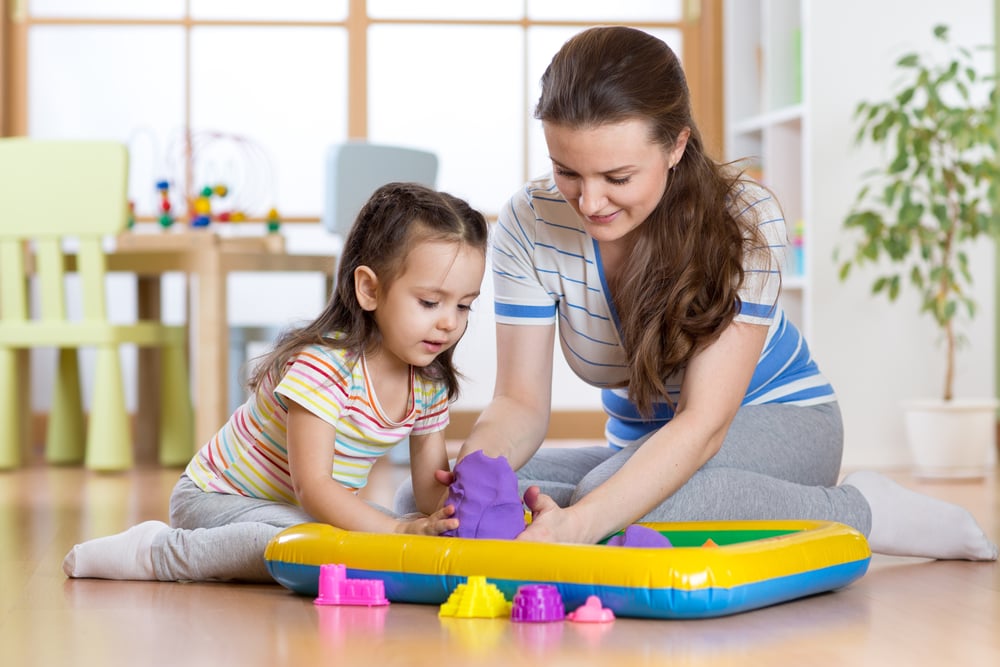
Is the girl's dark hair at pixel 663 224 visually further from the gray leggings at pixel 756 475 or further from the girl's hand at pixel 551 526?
the girl's hand at pixel 551 526

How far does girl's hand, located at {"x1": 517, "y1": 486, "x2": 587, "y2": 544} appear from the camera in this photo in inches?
59.4

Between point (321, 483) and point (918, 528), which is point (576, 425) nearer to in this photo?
point (918, 528)

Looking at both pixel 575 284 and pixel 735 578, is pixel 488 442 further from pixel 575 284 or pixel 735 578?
pixel 735 578

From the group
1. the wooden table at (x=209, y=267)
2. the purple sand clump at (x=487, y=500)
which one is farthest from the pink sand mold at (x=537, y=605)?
the wooden table at (x=209, y=267)

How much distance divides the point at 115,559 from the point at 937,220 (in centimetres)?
254

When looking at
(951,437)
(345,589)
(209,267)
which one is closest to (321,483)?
(345,589)

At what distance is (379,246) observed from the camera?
1770 mm

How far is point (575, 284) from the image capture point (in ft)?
6.15

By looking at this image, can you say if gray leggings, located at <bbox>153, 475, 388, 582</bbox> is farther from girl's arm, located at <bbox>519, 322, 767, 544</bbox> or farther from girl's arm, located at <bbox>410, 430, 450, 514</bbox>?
girl's arm, located at <bbox>519, 322, 767, 544</bbox>

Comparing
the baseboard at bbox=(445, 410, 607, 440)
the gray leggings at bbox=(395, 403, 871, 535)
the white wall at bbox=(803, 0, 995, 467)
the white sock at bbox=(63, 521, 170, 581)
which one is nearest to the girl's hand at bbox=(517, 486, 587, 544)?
the gray leggings at bbox=(395, 403, 871, 535)

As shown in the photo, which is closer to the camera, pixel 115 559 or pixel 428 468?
pixel 115 559

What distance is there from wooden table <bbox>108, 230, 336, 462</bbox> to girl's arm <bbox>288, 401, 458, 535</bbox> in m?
1.84

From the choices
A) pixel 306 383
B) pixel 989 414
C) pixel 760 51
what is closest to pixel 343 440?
pixel 306 383

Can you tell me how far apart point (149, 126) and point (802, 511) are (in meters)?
3.52
